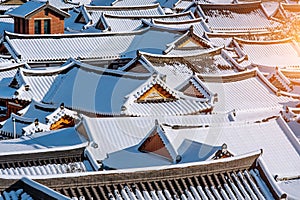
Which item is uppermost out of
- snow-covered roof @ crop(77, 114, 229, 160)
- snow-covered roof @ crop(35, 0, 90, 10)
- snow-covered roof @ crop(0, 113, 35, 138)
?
snow-covered roof @ crop(35, 0, 90, 10)

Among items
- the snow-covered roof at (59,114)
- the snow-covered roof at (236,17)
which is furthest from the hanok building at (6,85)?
the snow-covered roof at (236,17)

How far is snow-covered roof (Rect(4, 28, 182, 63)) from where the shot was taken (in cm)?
3772

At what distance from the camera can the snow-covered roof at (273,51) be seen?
39.6 meters

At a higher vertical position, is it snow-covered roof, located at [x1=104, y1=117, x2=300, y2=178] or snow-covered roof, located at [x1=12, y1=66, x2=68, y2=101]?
snow-covered roof, located at [x1=12, y1=66, x2=68, y2=101]

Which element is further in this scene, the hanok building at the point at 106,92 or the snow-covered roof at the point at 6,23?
the snow-covered roof at the point at 6,23

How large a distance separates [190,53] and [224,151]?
18677 mm

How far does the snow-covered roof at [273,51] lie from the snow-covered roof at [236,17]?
752cm

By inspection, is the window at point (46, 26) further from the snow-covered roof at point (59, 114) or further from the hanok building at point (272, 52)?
the snow-covered roof at point (59, 114)

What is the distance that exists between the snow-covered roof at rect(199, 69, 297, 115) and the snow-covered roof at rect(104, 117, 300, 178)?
7776mm

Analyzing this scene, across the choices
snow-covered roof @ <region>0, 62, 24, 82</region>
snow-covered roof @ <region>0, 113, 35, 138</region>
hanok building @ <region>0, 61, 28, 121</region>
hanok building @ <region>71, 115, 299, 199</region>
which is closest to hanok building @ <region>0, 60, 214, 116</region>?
hanok building @ <region>0, 61, 28, 121</region>

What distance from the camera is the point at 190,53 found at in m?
38.1

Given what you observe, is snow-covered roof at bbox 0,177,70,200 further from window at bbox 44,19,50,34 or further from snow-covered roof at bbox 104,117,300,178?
window at bbox 44,19,50,34

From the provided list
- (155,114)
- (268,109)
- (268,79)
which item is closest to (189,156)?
(155,114)

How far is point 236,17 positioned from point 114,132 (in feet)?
93.6
